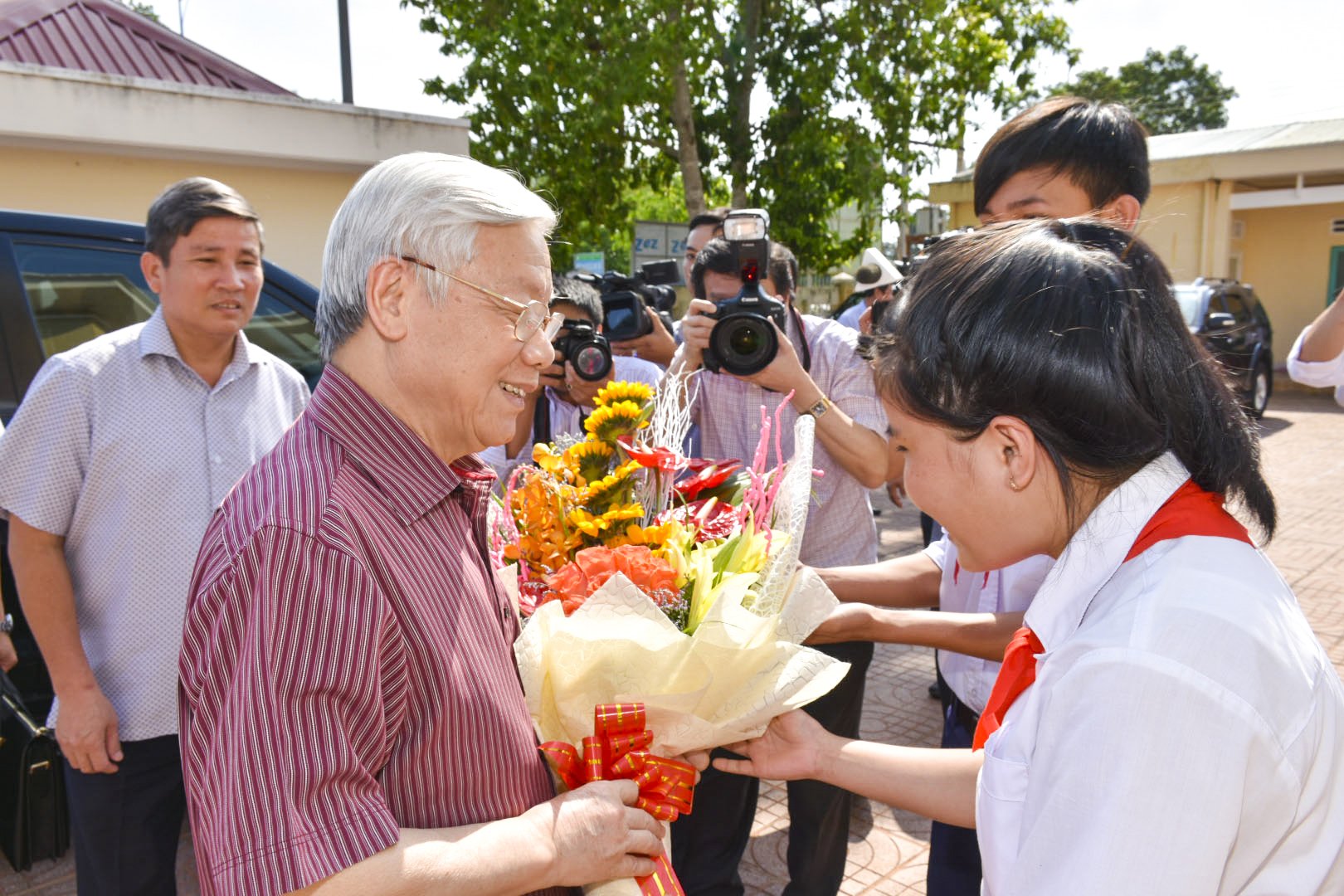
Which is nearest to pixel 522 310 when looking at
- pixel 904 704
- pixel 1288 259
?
pixel 904 704

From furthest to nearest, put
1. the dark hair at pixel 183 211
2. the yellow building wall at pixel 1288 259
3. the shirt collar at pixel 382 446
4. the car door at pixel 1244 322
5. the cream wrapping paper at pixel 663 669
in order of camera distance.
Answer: the yellow building wall at pixel 1288 259 < the car door at pixel 1244 322 < the dark hair at pixel 183 211 < the cream wrapping paper at pixel 663 669 < the shirt collar at pixel 382 446

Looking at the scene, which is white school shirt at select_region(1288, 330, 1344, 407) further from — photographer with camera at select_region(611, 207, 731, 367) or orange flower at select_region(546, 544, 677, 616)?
orange flower at select_region(546, 544, 677, 616)

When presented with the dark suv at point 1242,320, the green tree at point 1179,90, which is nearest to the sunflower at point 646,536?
the dark suv at point 1242,320

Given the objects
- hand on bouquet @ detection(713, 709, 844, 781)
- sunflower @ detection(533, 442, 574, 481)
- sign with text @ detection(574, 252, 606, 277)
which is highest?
sign with text @ detection(574, 252, 606, 277)

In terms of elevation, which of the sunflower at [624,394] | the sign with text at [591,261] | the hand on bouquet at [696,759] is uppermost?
the sign with text at [591,261]

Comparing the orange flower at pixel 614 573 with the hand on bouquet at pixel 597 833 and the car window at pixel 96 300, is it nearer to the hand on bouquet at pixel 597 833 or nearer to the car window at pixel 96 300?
the hand on bouquet at pixel 597 833

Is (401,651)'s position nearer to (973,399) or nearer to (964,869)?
(973,399)

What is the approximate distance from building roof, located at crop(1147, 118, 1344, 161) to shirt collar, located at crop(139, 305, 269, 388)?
17819 mm

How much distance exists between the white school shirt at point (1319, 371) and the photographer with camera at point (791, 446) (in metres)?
1.47

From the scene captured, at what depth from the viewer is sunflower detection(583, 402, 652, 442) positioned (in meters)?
1.80

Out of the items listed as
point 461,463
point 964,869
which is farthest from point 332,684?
point 964,869

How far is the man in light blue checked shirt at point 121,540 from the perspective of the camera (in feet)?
7.29

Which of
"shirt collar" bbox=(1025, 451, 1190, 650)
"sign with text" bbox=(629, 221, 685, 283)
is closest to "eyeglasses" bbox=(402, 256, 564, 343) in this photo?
"shirt collar" bbox=(1025, 451, 1190, 650)

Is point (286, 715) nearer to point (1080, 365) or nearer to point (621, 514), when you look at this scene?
point (621, 514)
